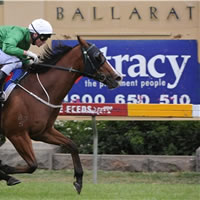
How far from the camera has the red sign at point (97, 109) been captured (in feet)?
39.4

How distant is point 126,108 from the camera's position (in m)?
12.0

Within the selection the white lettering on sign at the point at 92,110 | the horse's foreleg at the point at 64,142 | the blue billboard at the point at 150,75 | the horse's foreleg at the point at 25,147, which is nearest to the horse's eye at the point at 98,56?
the horse's foreleg at the point at 64,142

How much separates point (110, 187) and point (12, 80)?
7.02ft

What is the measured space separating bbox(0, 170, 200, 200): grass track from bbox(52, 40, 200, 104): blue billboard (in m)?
1.28

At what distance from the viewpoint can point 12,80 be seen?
10.2 m

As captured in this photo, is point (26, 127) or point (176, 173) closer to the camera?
point (26, 127)

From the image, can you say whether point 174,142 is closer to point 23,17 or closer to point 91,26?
point 91,26

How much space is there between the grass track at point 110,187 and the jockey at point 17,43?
1435 millimetres

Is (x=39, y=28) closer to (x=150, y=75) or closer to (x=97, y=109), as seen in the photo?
(x=97, y=109)

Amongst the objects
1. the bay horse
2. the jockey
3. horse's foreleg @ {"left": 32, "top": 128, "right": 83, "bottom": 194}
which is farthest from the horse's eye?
horse's foreleg @ {"left": 32, "top": 128, "right": 83, "bottom": 194}

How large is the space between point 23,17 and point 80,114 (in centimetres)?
281

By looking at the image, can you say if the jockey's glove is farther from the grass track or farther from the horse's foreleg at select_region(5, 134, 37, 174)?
the grass track

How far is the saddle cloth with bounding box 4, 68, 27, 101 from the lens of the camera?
10055 millimetres

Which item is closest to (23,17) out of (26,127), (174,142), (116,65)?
(116,65)
